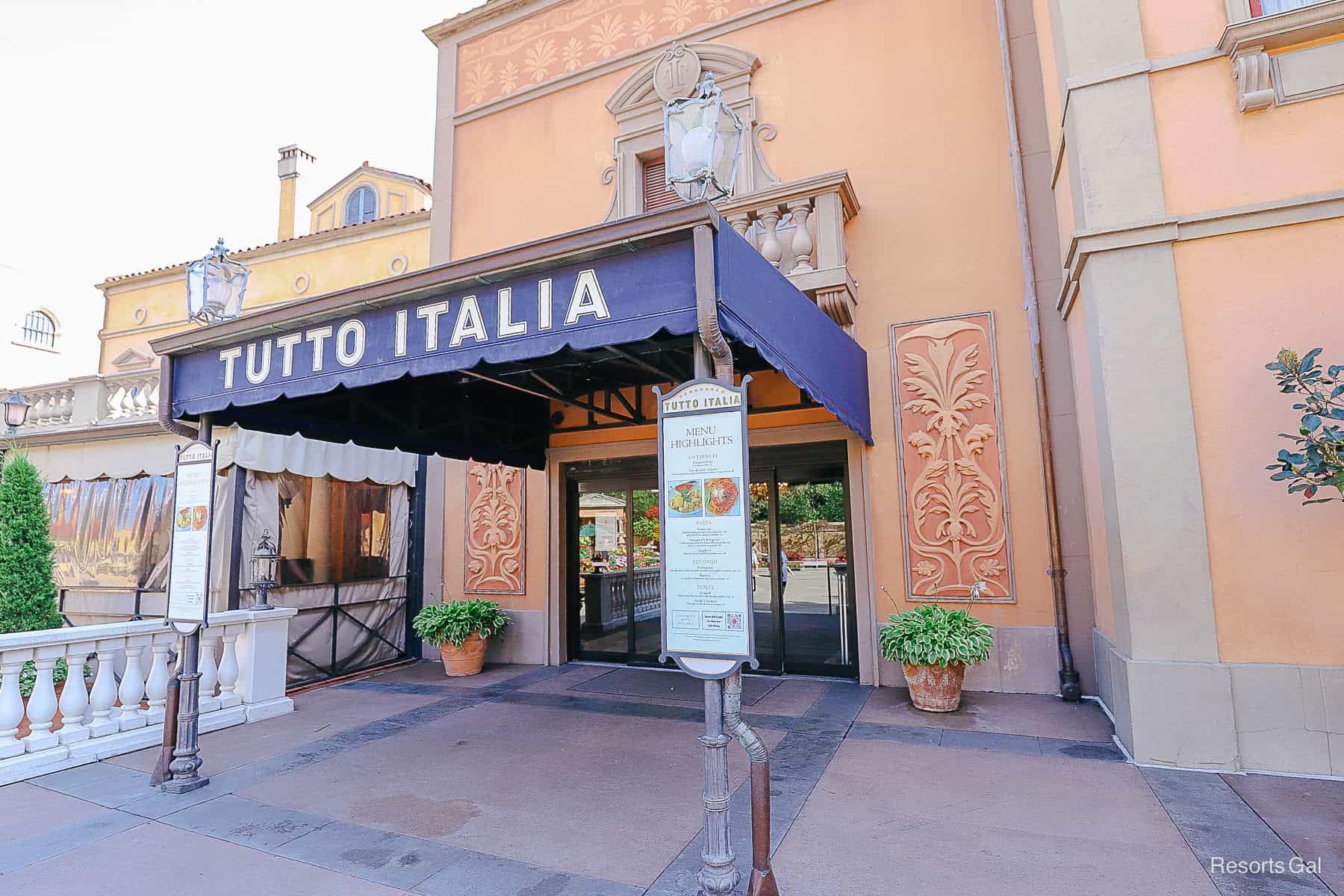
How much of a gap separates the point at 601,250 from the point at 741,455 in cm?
137

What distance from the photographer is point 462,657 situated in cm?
838

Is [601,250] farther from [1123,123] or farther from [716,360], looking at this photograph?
[1123,123]

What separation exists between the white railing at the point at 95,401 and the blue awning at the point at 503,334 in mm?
5488

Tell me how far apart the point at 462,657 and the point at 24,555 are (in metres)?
5.48

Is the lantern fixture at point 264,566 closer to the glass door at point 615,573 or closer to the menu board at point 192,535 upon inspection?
the menu board at point 192,535

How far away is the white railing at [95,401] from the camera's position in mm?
10125

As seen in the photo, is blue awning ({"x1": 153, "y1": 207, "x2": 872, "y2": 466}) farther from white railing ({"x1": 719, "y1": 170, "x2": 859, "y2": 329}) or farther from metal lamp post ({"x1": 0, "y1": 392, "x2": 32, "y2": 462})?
→ metal lamp post ({"x1": 0, "y1": 392, "x2": 32, "y2": 462})

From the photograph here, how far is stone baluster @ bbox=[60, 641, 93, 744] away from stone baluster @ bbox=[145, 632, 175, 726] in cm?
46

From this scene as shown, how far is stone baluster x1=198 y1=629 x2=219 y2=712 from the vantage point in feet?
20.5

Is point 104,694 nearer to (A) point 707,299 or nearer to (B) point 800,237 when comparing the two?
(A) point 707,299

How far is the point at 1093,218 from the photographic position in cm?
520

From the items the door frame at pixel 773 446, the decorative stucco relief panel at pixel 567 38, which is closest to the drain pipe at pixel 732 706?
the door frame at pixel 773 446

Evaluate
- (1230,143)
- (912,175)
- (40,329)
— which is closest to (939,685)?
(1230,143)

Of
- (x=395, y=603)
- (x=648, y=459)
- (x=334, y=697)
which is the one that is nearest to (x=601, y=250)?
(x=648, y=459)
